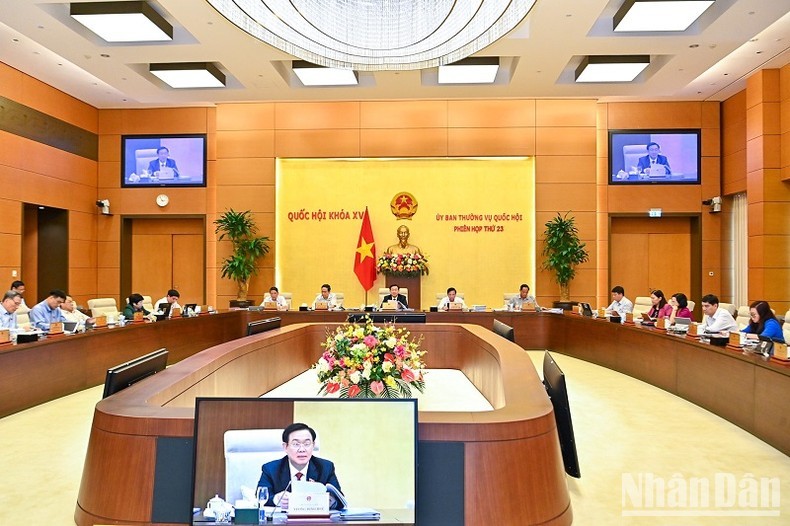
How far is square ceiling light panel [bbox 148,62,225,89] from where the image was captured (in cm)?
847

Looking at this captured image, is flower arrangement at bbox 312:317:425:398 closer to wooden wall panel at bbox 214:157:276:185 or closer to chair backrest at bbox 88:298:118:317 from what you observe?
chair backrest at bbox 88:298:118:317

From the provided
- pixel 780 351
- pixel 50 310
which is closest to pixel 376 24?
pixel 780 351

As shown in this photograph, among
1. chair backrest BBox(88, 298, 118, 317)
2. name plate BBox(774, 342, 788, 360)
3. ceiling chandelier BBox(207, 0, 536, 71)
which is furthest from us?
chair backrest BBox(88, 298, 118, 317)

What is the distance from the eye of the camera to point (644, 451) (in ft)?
12.0

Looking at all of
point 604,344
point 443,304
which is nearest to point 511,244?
point 443,304

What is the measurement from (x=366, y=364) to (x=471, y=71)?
249 inches

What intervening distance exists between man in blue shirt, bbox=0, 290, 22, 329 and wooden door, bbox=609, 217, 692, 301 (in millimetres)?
9927

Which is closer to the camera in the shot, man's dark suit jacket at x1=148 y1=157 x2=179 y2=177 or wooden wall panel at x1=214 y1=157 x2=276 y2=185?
wooden wall panel at x1=214 y1=157 x2=276 y2=185

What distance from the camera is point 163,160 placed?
1106 centimetres

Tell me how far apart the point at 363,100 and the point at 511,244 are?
4.00m

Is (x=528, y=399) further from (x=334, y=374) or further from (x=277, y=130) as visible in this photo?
(x=277, y=130)

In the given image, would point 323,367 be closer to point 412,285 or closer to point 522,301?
point 522,301

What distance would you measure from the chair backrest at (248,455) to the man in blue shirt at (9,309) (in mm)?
5040

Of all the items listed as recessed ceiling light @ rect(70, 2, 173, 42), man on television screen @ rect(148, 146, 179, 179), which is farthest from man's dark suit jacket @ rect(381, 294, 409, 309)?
man on television screen @ rect(148, 146, 179, 179)
